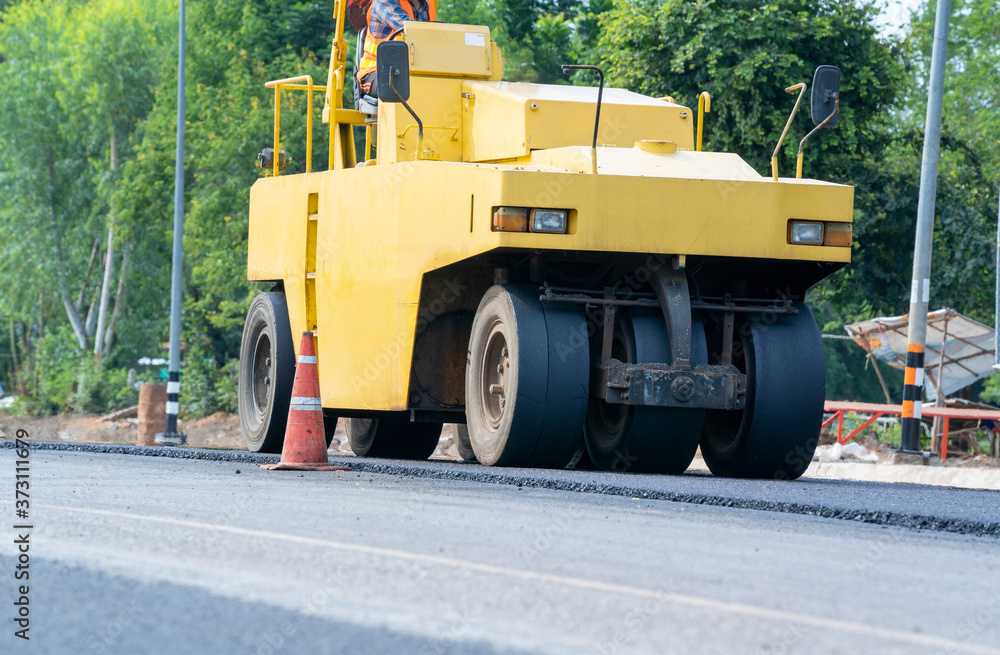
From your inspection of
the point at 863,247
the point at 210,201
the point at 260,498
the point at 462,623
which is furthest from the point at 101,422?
the point at 462,623

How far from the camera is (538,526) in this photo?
208 inches

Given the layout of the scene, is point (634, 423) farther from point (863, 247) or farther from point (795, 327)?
point (863, 247)

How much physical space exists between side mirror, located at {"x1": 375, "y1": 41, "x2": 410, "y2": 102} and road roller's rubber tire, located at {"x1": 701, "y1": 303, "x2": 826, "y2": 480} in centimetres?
245

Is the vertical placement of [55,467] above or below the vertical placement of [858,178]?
below

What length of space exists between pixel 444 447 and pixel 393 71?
555 inches

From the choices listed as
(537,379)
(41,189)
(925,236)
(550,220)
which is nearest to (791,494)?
(537,379)

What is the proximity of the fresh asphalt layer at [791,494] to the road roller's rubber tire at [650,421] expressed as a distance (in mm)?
193

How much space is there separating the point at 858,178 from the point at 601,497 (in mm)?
16655

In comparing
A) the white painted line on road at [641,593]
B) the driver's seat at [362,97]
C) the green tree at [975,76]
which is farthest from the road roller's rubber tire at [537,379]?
the green tree at [975,76]


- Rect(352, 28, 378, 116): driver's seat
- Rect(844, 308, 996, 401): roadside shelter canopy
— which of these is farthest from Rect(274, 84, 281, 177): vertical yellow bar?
Rect(844, 308, 996, 401): roadside shelter canopy

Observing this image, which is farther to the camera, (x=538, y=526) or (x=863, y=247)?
(x=863, y=247)

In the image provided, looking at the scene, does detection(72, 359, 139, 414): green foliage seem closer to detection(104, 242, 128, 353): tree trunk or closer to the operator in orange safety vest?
detection(104, 242, 128, 353): tree trunk

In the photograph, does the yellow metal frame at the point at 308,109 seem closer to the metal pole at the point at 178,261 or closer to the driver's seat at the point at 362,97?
the driver's seat at the point at 362,97

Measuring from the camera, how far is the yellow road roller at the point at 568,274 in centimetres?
789
